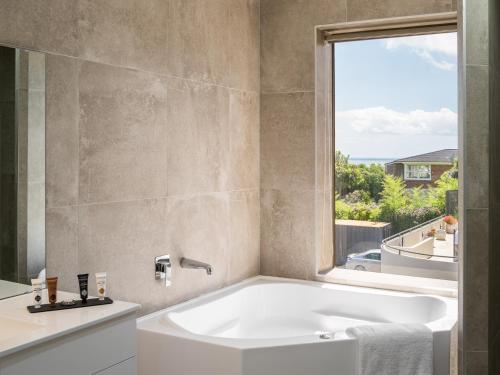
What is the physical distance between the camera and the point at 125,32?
8.93 feet

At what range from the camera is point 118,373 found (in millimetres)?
1948

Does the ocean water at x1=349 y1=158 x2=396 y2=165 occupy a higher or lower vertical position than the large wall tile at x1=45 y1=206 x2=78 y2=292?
higher

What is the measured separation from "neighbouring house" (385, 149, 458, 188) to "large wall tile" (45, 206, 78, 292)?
2.23 m

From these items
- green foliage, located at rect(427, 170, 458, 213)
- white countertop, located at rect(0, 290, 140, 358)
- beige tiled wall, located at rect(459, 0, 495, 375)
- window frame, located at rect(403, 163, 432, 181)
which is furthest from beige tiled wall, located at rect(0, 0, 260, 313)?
beige tiled wall, located at rect(459, 0, 495, 375)

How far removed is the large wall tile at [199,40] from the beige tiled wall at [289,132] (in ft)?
1.54

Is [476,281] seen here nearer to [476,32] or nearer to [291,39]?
[476,32]

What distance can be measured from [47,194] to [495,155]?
1884 mm

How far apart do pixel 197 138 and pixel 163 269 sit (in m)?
0.81

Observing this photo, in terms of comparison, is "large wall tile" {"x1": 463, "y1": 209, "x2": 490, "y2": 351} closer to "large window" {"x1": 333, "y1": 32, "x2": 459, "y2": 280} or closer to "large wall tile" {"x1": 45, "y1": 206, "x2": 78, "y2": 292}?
"large window" {"x1": 333, "y1": 32, "x2": 459, "y2": 280}

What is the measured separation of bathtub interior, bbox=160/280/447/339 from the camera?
10.9 feet

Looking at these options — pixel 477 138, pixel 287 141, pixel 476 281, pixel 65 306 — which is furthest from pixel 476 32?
pixel 65 306

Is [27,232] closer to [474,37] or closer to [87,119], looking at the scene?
A: [87,119]


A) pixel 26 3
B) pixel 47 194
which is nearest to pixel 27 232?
pixel 47 194

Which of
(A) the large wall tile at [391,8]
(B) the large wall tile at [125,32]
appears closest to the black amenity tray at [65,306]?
(B) the large wall tile at [125,32]
